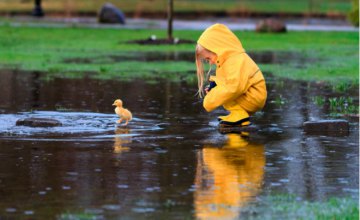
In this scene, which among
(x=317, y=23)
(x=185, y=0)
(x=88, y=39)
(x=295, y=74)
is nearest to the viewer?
(x=295, y=74)

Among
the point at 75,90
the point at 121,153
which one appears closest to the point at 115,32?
the point at 75,90

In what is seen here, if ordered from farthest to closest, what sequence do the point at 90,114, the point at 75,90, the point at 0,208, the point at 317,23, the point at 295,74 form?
the point at 317,23 < the point at 295,74 < the point at 75,90 < the point at 90,114 < the point at 0,208

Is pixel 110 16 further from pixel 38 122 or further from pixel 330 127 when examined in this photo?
pixel 330 127

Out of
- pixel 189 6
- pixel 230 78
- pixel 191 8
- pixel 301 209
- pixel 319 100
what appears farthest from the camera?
pixel 189 6

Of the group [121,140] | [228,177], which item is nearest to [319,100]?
[121,140]

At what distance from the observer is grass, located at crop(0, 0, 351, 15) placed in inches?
2261

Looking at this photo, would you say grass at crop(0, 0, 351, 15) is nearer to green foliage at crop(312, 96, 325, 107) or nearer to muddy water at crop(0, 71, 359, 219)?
green foliage at crop(312, 96, 325, 107)

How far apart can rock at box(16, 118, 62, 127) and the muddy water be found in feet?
0.45

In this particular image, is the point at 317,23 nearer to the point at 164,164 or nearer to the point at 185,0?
the point at 185,0

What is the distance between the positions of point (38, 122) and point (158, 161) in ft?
10.6

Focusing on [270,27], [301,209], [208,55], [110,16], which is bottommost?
[110,16]

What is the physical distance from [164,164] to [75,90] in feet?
29.6

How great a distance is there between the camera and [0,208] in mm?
9188

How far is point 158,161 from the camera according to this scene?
38.7ft
